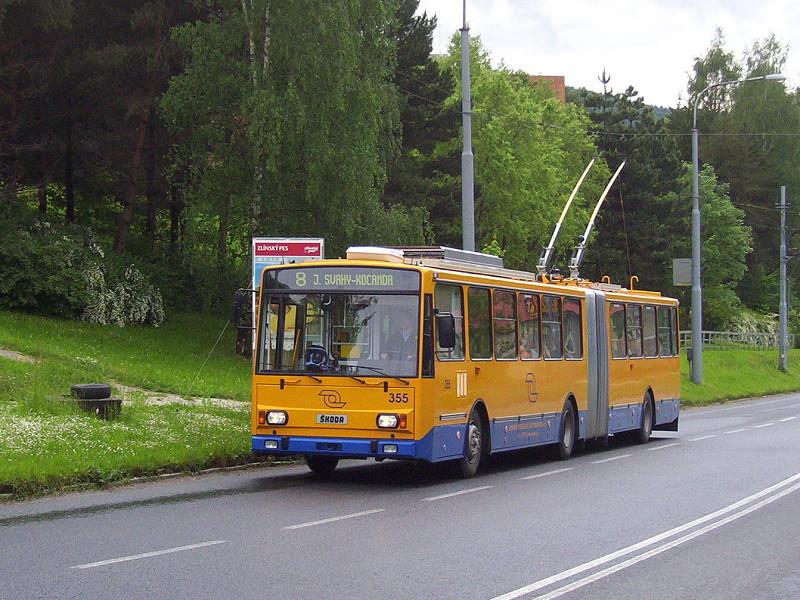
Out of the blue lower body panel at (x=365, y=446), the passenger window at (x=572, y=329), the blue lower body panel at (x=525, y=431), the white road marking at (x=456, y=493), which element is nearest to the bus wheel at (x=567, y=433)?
the blue lower body panel at (x=525, y=431)

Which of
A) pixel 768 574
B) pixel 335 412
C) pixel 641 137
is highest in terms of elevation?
pixel 641 137

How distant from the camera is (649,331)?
88.7 feet

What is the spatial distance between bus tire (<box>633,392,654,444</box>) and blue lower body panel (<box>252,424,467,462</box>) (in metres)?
10.2

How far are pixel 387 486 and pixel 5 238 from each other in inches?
911

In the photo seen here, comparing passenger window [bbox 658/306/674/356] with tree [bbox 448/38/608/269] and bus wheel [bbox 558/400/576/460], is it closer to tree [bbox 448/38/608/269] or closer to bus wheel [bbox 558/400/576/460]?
bus wheel [bbox 558/400/576/460]

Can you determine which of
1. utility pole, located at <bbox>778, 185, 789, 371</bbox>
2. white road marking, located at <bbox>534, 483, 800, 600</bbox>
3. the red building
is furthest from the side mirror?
the red building

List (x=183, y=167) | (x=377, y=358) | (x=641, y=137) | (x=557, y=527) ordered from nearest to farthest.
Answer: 1. (x=557, y=527)
2. (x=377, y=358)
3. (x=183, y=167)
4. (x=641, y=137)

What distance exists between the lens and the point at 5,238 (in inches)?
1454

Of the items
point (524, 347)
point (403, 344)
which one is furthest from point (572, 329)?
point (403, 344)

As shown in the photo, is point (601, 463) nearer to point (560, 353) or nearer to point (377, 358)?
point (560, 353)

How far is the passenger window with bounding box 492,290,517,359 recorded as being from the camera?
1884 cm

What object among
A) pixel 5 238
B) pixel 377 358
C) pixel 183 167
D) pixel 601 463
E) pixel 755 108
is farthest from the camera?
pixel 755 108

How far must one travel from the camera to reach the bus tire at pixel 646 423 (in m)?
26.4

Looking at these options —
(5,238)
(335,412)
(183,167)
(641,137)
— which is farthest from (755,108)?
(335,412)
